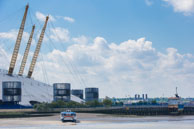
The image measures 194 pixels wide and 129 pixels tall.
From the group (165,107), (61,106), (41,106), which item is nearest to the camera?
(41,106)

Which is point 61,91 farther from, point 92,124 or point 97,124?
point 97,124

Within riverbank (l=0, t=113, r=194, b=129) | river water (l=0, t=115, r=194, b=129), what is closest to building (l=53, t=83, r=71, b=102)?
riverbank (l=0, t=113, r=194, b=129)

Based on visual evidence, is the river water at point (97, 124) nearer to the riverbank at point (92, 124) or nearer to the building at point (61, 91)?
the riverbank at point (92, 124)

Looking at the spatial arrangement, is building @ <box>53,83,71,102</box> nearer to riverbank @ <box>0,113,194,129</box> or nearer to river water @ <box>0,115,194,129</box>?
riverbank @ <box>0,113,194,129</box>

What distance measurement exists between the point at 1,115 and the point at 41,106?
74.0 feet

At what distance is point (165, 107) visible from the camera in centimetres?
16688

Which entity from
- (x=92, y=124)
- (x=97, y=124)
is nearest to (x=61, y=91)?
(x=92, y=124)

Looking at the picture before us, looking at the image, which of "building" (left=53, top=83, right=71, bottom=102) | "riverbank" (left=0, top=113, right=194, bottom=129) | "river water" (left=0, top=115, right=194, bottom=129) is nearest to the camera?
"river water" (left=0, top=115, right=194, bottom=129)

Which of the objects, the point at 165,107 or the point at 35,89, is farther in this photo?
the point at 35,89

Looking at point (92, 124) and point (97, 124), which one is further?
point (92, 124)

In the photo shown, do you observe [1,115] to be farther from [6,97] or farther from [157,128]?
[157,128]

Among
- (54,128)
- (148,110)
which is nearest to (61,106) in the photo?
(148,110)

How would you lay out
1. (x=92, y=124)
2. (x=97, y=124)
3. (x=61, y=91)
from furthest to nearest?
1. (x=61, y=91)
2. (x=92, y=124)
3. (x=97, y=124)

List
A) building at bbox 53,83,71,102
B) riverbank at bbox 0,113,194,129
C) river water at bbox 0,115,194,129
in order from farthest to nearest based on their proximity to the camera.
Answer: building at bbox 53,83,71,102, riverbank at bbox 0,113,194,129, river water at bbox 0,115,194,129
